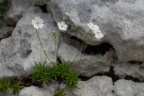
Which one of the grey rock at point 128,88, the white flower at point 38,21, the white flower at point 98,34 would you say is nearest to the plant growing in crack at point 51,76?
the white flower at point 38,21

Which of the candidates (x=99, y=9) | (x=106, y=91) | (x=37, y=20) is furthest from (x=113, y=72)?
(x=37, y=20)

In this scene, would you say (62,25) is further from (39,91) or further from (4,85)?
(4,85)

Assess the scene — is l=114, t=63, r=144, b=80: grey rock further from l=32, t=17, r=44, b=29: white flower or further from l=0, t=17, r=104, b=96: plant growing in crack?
l=32, t=17, r=44, b=29: white flower

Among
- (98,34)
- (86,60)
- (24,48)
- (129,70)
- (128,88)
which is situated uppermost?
(98,34)

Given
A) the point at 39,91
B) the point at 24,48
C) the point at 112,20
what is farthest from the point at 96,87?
the point at 24,48

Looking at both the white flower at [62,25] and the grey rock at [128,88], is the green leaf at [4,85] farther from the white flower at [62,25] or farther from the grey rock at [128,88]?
the grey rock at [128,88]

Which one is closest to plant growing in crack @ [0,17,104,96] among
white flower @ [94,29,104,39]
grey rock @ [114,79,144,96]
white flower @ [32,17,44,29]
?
white flower @ [32,17,44,29]

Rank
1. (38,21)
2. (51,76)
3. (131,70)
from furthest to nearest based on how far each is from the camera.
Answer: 1. (131,70)
2. (51,76)
3. (38,21)
